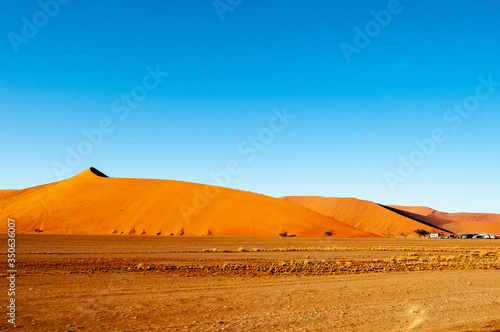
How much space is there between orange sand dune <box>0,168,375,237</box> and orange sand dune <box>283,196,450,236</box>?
3856 centimetres

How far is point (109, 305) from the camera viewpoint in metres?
9.08

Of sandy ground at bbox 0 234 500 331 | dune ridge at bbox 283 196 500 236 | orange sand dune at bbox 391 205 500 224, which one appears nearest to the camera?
sandy ground at bbox 0 234 500 331

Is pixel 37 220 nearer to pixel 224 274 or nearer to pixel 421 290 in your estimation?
pixel 224 274

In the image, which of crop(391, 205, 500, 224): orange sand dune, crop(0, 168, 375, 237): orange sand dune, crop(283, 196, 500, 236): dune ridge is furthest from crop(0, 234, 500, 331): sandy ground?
crop(391, 205, 500, 224): orange sand dune

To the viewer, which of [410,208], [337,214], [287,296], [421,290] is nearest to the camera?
[287,296]

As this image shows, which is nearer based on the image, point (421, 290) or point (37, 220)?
point (421, 290)

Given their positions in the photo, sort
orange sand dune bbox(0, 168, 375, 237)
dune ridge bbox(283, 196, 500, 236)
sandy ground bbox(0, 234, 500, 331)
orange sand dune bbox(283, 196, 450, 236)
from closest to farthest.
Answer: sandy ground bbox(0, 234, 500, 331), orange sand dune bbox(0, 168, 375, 237), orange sand dune bbox(283, 196, 450, 236), dune ridge bbox(283, 196, 500, 236)

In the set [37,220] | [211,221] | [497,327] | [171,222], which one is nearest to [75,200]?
[37,220]

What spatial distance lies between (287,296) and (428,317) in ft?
12.1

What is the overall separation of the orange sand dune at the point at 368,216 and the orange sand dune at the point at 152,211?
38555 mm

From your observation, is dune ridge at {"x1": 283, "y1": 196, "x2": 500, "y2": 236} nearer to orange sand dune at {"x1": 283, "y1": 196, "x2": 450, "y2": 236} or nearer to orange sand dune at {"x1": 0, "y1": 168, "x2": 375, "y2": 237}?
orange sand dune at {"x1": 283, "y1": 196, "x2": 450, "y2": 236}

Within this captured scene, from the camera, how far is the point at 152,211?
206ft

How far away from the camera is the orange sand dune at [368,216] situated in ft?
334

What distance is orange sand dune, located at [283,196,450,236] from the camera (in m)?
102
